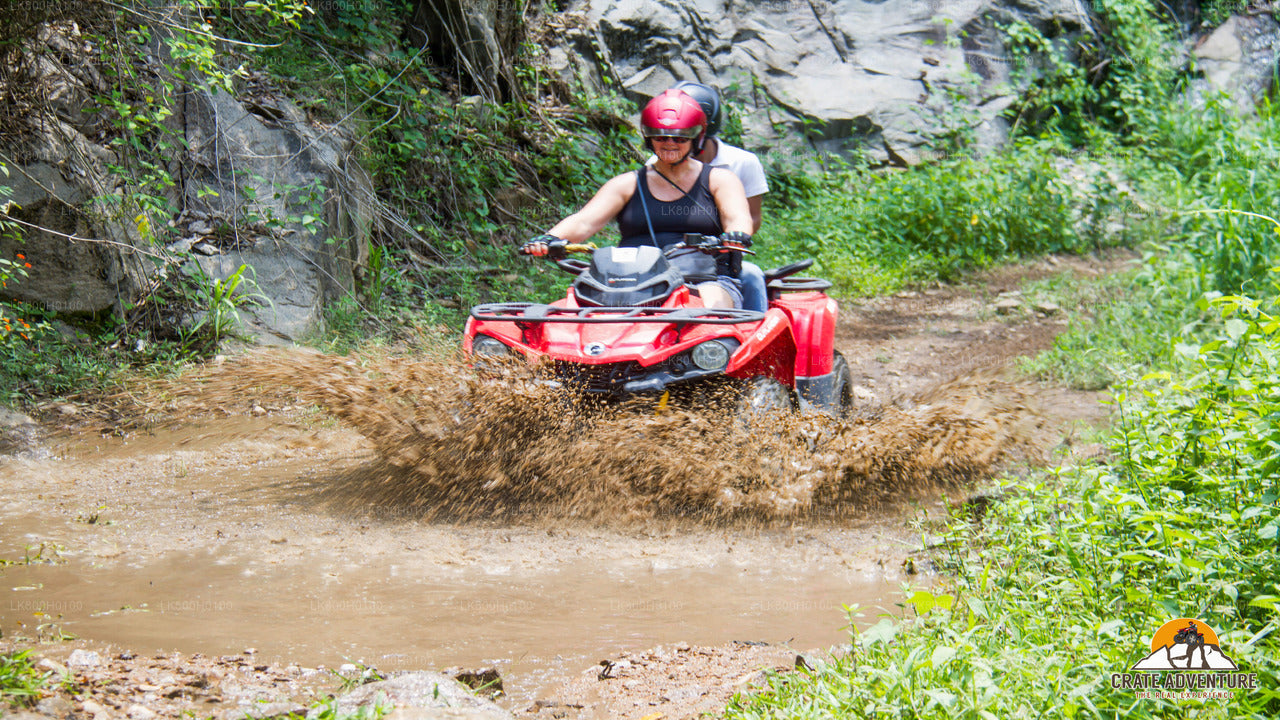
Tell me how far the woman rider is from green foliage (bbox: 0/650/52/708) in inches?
117

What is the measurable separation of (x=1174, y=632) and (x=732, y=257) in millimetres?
2981

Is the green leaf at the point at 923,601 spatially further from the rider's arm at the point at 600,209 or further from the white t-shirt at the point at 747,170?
the white t-shirt at the point at 747,170

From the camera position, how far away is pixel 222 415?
5.72 m

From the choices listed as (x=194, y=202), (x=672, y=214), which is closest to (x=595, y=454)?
(x=672, y=214)

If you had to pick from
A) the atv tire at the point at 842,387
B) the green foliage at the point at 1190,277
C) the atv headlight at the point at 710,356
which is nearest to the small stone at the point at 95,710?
the atv headlight at the point at 710,356

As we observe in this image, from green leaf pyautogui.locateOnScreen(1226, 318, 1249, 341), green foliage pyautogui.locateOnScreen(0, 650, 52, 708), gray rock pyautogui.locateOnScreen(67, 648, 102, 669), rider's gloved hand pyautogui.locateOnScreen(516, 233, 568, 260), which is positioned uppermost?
rider's gloved hand pyautogui.locateOnScreen(516, 233, 568, 260)

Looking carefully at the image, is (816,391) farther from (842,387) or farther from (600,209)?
Answer: (600,209)

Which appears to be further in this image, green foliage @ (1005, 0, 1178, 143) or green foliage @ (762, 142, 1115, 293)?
green foliage @ (1005, 0, 1178, 143)

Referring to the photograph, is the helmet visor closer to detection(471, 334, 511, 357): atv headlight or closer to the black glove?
the black glove

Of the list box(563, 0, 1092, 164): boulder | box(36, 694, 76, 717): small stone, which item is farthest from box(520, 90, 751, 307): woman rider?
box(563, 0, 1092, 164): boulder

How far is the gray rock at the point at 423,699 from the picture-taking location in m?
2.30

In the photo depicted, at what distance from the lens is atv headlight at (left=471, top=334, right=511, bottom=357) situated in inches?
173

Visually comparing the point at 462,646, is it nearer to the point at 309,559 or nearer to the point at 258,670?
the point at 258,670

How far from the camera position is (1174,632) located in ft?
7.83
